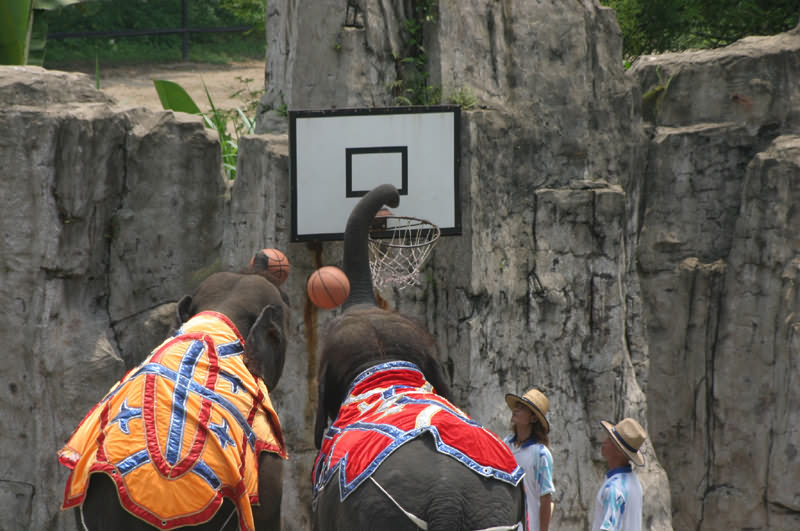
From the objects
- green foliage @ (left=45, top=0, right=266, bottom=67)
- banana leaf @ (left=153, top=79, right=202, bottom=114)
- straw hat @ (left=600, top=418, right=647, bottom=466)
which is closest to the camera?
straw hat @ (left=600, top=418, right=647, bottom=466)

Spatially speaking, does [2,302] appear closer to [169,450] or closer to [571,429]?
[169,450]

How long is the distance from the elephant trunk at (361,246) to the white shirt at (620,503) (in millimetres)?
1489

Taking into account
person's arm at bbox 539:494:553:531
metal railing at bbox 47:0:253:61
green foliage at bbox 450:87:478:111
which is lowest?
person's arm at bbox 539:494:553:531

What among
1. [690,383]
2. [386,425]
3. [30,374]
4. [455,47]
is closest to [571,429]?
[690,383]

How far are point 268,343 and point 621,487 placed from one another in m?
1.87

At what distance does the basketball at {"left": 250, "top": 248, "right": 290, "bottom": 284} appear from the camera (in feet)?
18.2

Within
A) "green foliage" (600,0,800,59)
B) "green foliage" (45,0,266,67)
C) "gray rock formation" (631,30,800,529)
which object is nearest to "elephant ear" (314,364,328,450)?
"gray rock formation" (631,30,800,529)

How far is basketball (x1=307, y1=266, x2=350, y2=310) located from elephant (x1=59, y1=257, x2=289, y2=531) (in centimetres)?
52

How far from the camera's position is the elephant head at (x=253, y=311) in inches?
198

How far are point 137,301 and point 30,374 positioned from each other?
31.0 inches

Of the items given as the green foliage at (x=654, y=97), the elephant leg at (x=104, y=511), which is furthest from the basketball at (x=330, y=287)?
the green foliage at (x=654, y=97)

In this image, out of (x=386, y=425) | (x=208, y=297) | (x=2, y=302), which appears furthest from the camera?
(x=2, y=302)

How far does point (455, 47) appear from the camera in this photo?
679 centimetres

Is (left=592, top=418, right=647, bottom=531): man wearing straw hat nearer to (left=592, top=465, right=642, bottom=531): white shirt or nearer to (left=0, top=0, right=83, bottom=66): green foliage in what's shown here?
(left=592, top=465, right=642, bottom=531): white shirt
